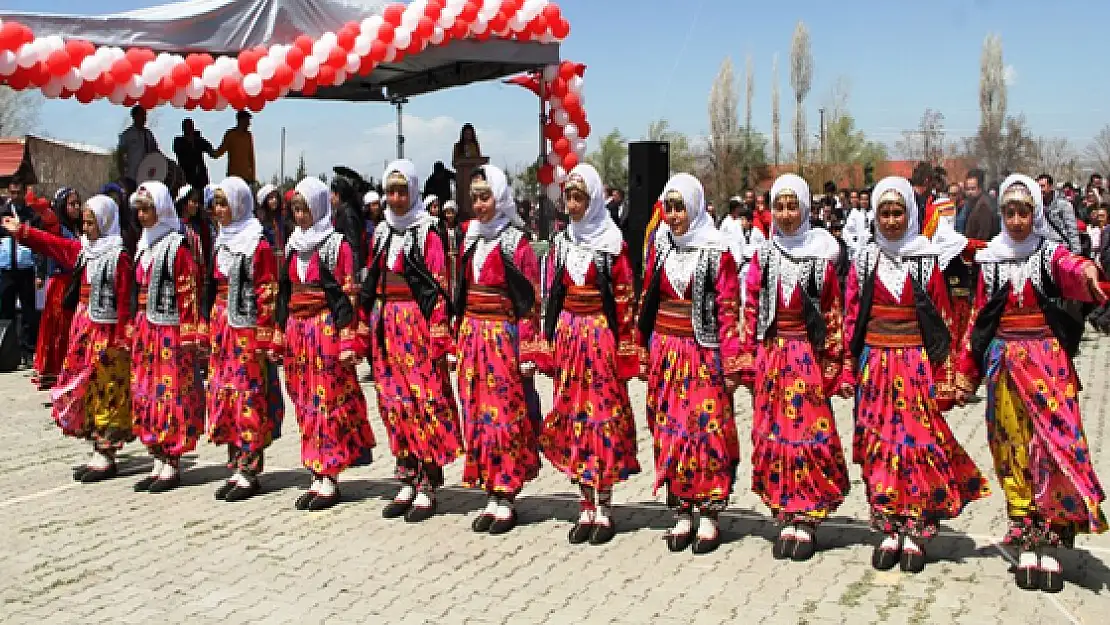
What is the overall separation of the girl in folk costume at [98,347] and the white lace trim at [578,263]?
3197 millimetres

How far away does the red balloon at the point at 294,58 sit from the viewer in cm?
1053

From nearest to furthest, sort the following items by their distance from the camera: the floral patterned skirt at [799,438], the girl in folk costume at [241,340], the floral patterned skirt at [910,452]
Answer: the floral patterned skirt at [910,452], the floral patterned skirt at [799,438], the girl in folk costume at [241,340]

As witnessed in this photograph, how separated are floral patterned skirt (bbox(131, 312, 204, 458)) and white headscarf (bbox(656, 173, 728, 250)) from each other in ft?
11.0

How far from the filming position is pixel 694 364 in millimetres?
5656

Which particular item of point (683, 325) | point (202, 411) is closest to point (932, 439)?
point (683, 325)

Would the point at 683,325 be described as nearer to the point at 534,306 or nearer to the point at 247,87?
the point at 534,306

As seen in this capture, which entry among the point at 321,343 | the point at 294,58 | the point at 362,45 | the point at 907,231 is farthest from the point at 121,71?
the point at 907,231

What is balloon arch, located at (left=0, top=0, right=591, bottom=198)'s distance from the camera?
9484 mm

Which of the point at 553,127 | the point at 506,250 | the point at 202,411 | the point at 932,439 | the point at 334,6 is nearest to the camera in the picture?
the point at 932,439

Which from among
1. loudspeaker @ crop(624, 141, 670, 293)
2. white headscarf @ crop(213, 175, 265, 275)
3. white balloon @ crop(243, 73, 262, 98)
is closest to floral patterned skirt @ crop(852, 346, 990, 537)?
white headscarf @ crop(213, 175, 265, 275)

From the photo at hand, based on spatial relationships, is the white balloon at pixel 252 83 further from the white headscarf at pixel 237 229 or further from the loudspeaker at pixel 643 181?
the loudspeaker at pixel 643 181

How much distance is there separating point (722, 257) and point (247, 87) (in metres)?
6.22

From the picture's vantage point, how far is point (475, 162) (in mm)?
13234

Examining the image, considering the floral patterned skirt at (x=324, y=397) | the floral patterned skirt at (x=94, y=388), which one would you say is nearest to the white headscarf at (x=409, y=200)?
the floral patterned skirt at (x=324, y=397)
